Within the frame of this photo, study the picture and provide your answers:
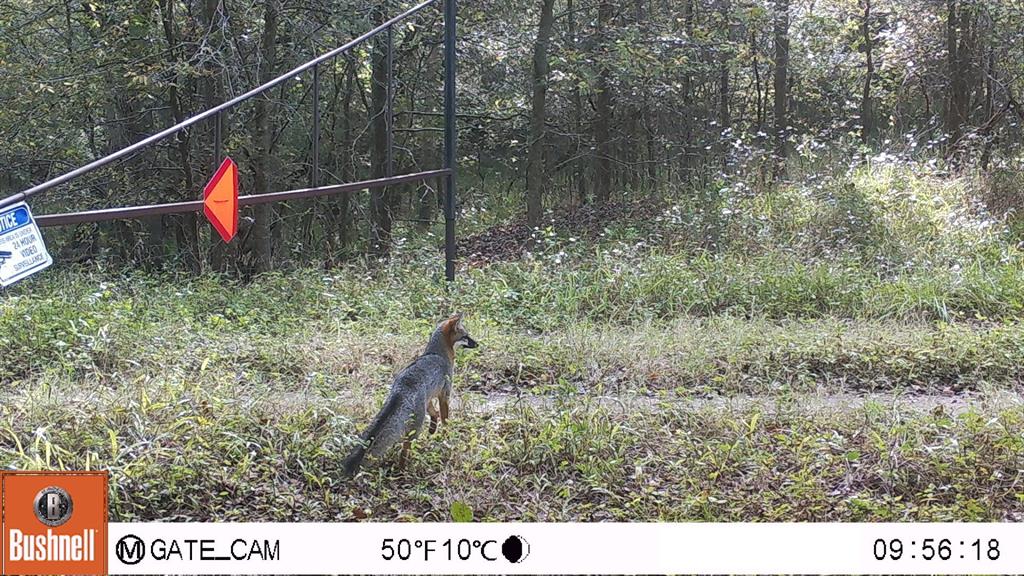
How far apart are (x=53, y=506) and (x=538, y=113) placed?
10.2m

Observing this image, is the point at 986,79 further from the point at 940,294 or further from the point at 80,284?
the point at 80,284

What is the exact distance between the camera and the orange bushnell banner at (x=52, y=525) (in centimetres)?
258

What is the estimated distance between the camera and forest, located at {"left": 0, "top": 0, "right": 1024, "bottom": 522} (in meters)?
A: 4.20

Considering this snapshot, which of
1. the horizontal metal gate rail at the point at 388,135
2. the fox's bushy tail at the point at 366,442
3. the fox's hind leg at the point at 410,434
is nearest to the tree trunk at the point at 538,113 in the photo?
the horizontal metal gate rail at the point at 388,135

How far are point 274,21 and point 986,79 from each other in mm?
9162

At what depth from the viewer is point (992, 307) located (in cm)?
786

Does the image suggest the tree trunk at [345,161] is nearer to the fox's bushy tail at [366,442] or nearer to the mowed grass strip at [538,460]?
the mowed grass strip at [538,460]

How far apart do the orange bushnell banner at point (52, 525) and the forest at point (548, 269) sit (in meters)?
1.01

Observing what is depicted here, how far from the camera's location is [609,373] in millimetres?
6086

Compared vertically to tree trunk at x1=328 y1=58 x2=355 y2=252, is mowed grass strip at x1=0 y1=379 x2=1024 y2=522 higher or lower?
lower

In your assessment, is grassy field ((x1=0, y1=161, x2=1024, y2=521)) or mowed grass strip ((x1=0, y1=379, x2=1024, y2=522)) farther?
grassy field ((x1=0, y1=161, x2=1024, y2=521))

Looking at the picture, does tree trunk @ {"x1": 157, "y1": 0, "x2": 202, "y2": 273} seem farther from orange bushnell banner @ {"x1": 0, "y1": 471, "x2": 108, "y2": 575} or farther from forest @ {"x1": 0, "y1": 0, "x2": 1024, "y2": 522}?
orange bushnell banner @ {"x1": 0, "y1": 471, "x2": 108, "y2": 575}

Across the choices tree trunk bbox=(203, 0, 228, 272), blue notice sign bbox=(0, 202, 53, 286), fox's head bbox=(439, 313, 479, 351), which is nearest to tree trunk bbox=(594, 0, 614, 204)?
tree trunk bbox=(203, 0, 228, 272)
